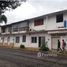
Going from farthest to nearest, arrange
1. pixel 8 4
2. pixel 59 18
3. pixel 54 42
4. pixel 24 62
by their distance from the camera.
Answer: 1. pixel 54 42
2. pixel 59 18
3. pixel 24 62
4. pixel 8 4

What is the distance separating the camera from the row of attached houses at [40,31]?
109ft

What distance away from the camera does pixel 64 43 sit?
31703mm

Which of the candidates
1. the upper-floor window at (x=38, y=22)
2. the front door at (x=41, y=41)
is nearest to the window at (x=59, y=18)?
the front door at (x=41, y=41)

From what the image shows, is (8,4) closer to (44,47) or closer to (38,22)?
(44,47)

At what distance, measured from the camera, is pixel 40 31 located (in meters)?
37.4

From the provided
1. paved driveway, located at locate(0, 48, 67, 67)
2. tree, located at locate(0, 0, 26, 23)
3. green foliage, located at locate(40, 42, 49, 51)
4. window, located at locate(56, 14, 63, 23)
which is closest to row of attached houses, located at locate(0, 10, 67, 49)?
window, located at locate(56, 14, 63, 23)

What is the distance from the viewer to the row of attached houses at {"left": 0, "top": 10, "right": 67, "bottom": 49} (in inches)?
1312

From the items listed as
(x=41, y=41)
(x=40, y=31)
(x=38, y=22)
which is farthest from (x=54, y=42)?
(x=38, y=22)

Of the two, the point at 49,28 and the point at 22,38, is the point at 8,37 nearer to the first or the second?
the point at 22,38

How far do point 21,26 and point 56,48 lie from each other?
47.4 feet

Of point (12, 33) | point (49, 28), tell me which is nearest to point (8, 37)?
point (12, 33)

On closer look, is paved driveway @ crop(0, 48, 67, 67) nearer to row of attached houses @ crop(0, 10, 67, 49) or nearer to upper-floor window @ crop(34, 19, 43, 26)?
row of attached houses @ crop(0, 10, 67, 49)

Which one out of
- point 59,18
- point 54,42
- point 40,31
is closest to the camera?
point 59,18

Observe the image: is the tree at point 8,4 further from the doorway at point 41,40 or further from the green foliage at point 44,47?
the doorway at point 41,40
